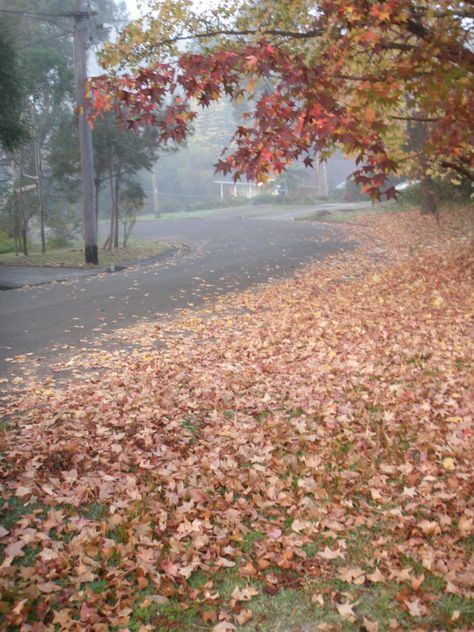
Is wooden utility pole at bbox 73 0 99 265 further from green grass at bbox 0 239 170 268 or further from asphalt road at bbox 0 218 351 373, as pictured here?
asphalt road at bbox 0 218 351 373

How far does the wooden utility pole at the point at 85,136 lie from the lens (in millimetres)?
18906

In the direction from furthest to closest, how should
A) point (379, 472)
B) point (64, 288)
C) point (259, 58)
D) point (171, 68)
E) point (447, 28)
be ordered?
point (64, 288), point (447, 28), point (171, 68), point (259, 58), point (379, 472)

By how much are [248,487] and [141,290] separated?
972 centimetres

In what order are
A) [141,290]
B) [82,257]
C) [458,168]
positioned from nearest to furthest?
[458,168]
[141,290]
[82,257]

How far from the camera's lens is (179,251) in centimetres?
2377

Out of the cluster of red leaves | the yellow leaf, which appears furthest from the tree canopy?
the yellow leaf

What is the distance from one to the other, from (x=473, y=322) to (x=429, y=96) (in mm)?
3416

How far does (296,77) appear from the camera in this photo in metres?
6.78

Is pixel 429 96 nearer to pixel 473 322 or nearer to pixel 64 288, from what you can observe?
pixel 473 322

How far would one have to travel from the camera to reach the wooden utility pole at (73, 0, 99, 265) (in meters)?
18.9

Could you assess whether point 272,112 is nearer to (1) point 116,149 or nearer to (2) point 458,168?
(2) point 458,168

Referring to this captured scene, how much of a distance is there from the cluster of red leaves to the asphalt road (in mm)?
3795

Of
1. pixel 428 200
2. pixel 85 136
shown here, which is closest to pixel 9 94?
pixel 85 136

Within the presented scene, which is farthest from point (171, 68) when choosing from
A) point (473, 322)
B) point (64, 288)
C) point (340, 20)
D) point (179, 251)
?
point (179, 251)
